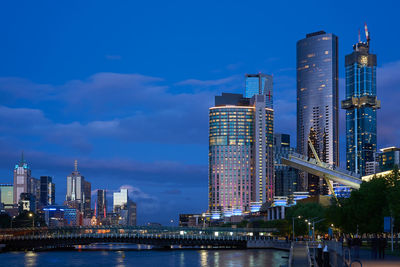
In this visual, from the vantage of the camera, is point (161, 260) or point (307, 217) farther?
point (307, 217)

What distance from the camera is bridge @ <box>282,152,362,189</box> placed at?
101 m

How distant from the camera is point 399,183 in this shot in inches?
2916

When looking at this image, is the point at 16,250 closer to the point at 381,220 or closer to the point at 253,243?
the point at 253,243

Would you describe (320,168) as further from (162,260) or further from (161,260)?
(161,260)

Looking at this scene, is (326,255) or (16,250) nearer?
(326,255)

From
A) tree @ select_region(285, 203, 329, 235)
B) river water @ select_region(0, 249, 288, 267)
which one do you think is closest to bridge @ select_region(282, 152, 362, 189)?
river water @ select_region(0, 249, 288, 267)

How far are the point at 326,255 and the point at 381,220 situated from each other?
43861 mm

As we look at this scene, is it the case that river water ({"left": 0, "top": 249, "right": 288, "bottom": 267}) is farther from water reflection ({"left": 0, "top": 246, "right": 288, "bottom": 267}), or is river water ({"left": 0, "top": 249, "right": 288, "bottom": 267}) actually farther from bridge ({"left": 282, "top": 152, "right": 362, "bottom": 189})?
bridge ({"left": 282, "top": 152, "right": 362, "bottom": 189})

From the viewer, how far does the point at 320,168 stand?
339ft

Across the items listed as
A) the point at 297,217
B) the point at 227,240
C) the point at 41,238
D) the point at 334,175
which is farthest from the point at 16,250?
the point at 334,175

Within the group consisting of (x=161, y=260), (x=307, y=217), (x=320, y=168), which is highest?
(x=320, y=168)

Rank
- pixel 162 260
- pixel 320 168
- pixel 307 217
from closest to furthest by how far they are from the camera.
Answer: pixel 320 168, pixel 162 260, pixel 307 217

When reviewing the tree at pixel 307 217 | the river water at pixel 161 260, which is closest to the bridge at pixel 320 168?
the river water at pixel 161 260

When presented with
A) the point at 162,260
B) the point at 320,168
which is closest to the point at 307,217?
the point at 320,168
